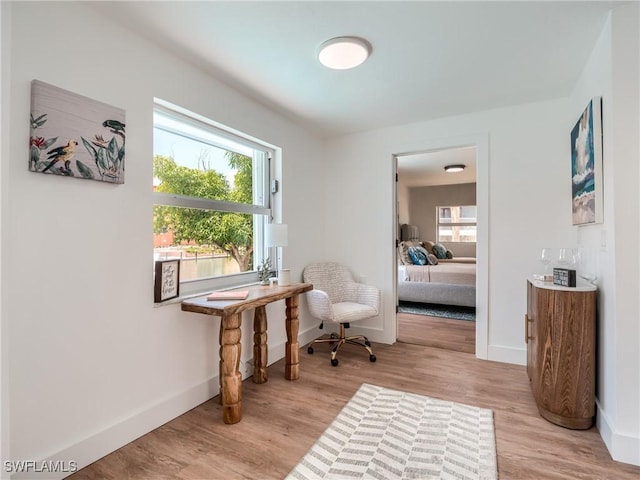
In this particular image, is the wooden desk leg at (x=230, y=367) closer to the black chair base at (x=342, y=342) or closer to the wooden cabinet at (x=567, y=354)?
the black chair base at (x=342, y=342)

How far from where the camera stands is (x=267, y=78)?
243 cm

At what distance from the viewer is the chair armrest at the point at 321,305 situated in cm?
297

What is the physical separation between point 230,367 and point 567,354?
206cm

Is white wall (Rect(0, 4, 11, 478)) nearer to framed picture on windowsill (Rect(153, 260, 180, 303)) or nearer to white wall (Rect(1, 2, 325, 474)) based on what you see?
white wall (Rect(1, 2, 325, 474))

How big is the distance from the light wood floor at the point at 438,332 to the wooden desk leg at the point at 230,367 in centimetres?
219

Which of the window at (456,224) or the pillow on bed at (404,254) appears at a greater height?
the window at (456,224)

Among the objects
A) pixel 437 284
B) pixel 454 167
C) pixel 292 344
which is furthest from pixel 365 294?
pixel 454 167

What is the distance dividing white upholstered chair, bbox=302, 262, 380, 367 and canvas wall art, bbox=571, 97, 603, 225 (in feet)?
5.96

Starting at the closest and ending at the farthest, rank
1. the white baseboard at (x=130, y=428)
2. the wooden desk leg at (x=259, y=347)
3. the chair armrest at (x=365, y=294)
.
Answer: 1. the white baseboard at (x=130, y=428)
2. the wooden desk leg at (x=259, y=347)
3. the chair armrest at (x=365, y=294)

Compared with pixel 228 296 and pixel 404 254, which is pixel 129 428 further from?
pixel 404 254

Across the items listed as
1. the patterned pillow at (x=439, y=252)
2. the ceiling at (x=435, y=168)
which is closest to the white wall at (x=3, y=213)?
the ceiling at (x=435, y=168)

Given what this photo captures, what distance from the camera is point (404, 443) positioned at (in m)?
1.81

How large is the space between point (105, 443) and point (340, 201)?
2996 mm

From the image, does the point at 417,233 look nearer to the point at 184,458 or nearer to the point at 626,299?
the point at 626,299
